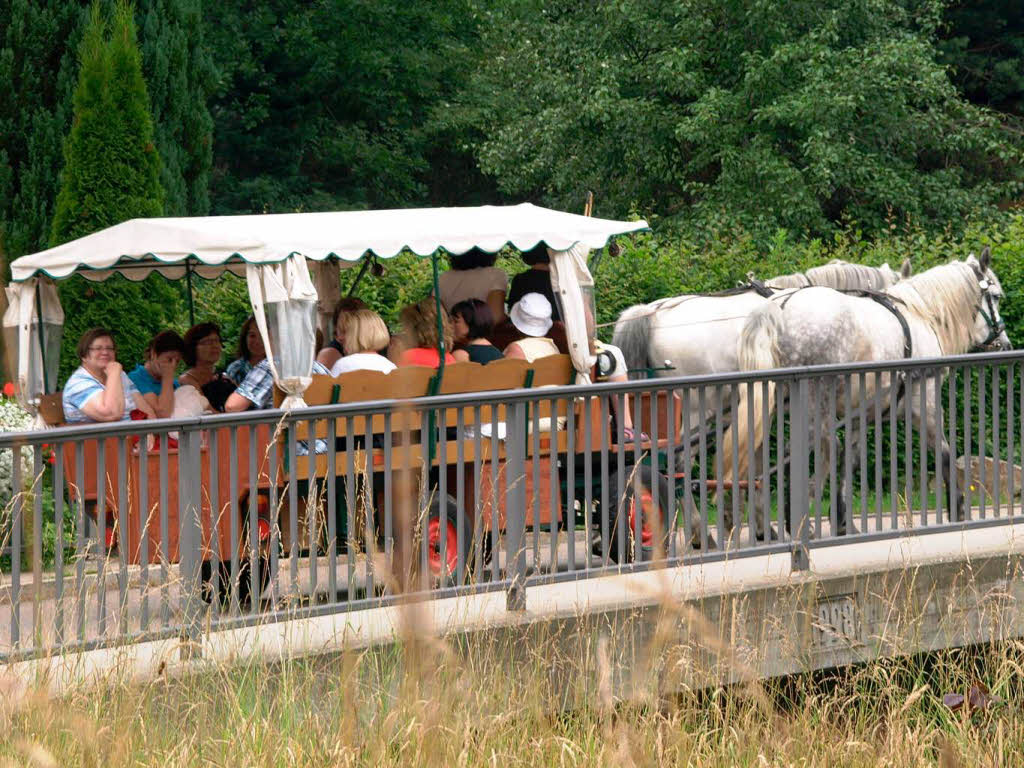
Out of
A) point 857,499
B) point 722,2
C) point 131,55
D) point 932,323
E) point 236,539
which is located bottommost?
point 857,499

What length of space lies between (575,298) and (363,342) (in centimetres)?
127

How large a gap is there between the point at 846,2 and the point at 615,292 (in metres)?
11.1

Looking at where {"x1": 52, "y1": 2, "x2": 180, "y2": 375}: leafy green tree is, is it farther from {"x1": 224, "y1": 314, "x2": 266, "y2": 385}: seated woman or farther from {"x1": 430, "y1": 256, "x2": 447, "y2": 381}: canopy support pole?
{"x1": 430, "y1": 256, "x2": 447, "y2": 381}: canopy support pole

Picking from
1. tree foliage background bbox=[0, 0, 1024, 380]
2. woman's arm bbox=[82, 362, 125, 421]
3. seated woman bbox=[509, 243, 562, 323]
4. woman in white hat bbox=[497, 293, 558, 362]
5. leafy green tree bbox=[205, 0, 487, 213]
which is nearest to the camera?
woman's arm bbox=[82, 362, 125, 421]

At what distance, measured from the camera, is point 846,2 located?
22922mm

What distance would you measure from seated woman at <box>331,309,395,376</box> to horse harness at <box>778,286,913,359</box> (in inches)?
140

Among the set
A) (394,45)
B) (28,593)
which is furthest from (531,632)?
(394,45)

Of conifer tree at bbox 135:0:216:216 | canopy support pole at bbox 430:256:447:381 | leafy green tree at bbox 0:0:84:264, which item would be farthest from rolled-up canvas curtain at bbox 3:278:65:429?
conifer tree at bbox 135:0:216:216

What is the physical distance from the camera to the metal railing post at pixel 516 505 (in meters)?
6.57

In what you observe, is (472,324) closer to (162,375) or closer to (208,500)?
(162,375)

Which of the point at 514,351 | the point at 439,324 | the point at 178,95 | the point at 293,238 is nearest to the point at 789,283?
the point at 514,351

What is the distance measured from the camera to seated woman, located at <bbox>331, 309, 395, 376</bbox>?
8.27m

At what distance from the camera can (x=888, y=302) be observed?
35.3ft

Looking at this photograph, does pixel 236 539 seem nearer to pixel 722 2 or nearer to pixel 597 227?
pixel 597 227
